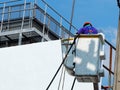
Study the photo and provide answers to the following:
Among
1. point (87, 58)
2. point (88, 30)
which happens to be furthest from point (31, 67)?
point (87, 58)

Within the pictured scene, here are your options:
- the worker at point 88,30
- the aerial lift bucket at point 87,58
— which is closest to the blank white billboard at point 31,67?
the worker at point 88,30

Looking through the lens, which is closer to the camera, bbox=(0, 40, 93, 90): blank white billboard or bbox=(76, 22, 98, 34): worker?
bbox=(76, 22, 98, 34): worker

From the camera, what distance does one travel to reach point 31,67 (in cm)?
1259

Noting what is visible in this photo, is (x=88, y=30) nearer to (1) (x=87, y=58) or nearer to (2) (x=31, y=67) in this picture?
(1) (x=87, y=58)

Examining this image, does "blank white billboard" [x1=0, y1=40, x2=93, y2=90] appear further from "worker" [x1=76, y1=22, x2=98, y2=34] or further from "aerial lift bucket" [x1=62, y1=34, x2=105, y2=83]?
"aerial lift bucket" [x1=62, y1=34, x2=105, y2=83]

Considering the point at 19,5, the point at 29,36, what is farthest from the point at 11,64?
the point at 19,5

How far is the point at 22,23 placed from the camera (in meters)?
15.6

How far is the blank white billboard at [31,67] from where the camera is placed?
40.2 ft

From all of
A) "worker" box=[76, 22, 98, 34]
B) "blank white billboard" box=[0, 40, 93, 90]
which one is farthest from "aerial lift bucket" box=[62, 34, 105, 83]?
"blank white billboard" box=[0, 40, 93, 90]

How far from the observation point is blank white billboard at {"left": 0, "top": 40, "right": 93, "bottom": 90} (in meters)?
12.2

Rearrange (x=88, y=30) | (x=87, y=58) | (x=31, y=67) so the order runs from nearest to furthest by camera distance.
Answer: (x=87, y=58)
(x=88, y=30)
(x=31, y=67)

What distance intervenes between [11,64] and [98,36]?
577 centimetres

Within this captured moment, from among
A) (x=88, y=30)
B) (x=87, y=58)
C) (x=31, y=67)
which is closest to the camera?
(x=87, y=58)

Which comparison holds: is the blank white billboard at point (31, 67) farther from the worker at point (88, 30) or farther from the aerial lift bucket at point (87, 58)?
the aerial lift bucket at point (87, 58)
